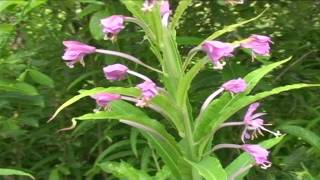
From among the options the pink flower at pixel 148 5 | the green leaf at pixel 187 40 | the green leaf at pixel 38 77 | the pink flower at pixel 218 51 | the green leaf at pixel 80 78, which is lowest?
the green leaf at pixel 80 78

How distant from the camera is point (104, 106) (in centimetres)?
194

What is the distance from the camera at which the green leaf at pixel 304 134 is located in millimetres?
2768

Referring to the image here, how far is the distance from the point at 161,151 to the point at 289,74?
1.19 metres

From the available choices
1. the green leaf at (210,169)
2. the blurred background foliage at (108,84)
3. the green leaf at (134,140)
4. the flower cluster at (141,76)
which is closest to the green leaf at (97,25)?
the blurred background foliage at (108,84)

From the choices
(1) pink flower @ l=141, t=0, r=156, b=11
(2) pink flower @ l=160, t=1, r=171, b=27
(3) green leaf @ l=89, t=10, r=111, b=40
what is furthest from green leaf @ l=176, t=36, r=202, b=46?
(1) pink flower @ l=141, t=0, r=156, b=11

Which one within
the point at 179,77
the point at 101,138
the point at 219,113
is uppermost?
the point at 179,77

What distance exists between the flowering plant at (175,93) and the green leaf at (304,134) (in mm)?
653

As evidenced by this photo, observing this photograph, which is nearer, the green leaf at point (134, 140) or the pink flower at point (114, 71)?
the pink flower at point (114, 71)

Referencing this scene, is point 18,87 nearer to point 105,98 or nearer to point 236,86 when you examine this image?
point 105,98

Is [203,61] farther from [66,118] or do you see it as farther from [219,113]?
[66,118]

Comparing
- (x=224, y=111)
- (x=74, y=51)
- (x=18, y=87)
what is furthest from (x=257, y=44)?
(x=18, y=87)

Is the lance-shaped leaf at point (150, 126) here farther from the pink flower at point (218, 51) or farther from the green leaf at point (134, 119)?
the pink flower at point (218, 51)

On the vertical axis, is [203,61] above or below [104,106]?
above

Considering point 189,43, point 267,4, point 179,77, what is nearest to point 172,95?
point 179,77
